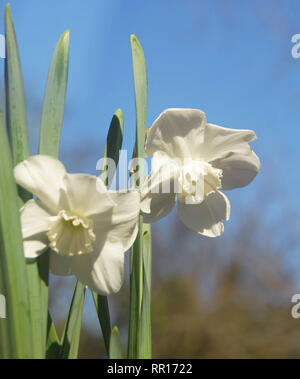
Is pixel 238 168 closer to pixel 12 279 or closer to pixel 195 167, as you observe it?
pixel 195 167

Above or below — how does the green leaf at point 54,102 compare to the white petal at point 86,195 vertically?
above

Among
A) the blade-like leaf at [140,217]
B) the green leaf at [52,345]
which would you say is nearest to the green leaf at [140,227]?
the blade-like leaf at [140,217]

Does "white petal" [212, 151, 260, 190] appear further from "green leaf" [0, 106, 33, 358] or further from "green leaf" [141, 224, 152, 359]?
"green leaf" [0, 106, 33, 358]

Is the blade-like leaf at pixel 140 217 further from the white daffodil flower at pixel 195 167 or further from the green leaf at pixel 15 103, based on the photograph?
the green leaf at pixel 15 103

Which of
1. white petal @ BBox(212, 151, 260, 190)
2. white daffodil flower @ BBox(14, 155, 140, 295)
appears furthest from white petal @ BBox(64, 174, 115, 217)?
white petal @ BBox(212, 151, 260, 190)

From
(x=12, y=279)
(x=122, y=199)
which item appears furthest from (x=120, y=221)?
(x=12, y=279)
